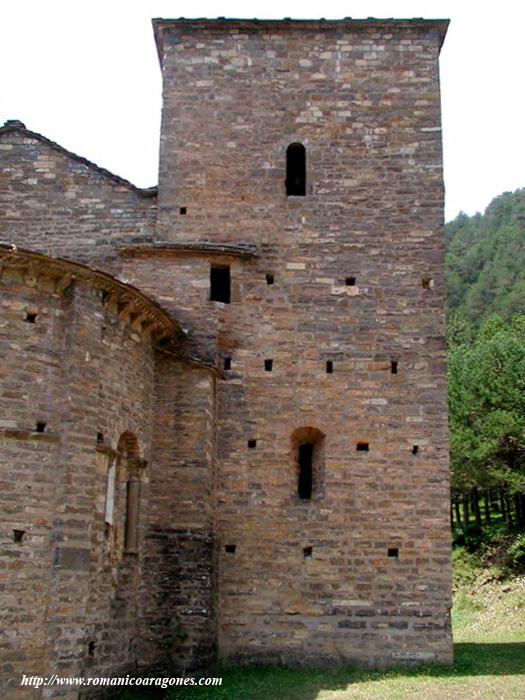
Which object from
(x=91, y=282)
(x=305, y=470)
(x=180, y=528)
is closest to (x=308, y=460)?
(x=305, y=470)

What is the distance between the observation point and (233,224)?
14.6 m

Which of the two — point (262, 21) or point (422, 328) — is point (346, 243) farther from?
point (262, 21)

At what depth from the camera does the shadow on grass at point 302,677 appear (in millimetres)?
11172

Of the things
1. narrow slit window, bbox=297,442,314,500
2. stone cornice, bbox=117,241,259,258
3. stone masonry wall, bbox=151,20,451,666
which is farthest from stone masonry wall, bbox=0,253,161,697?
narrow slit window, bbox=297,442,314,500

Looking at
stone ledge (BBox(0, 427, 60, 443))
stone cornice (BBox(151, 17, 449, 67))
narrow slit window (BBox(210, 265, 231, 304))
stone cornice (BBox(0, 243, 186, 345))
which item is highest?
stone cornice (BBox(151, 17, 449, 67))

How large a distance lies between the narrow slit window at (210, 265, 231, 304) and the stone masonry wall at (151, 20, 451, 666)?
0.86 feet

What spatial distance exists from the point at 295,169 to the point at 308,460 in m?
5.12

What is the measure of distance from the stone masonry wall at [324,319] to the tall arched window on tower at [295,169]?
0.27 metres

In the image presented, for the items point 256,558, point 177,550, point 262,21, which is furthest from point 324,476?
point 262,21

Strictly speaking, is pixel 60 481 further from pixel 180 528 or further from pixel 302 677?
pixel 302 677

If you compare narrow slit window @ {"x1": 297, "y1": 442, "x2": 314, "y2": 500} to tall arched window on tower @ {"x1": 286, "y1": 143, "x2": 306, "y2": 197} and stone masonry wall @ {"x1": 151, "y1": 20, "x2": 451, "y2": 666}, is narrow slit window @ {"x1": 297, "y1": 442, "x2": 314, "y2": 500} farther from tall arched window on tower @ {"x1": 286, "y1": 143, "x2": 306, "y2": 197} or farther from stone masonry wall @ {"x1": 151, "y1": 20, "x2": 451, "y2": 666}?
tall arched window on tower @ {"x1": 286, "y1": 143, "x2": 306, "y2": 197}

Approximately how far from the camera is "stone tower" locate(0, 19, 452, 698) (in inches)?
424

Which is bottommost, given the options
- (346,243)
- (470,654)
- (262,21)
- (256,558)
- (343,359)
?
(470,654)

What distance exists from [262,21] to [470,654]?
37.2 feet
